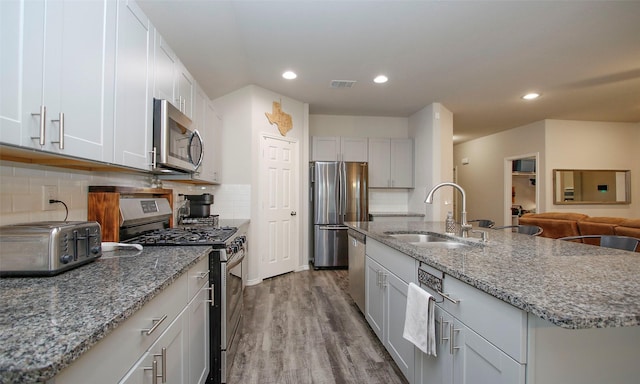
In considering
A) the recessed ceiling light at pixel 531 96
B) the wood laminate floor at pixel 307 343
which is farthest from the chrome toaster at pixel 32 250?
the recessed ceiling light at pixel 531 96

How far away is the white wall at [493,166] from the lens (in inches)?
229

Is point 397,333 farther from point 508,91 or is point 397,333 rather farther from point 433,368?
point 508,91

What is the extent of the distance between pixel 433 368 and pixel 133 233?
1882 mm

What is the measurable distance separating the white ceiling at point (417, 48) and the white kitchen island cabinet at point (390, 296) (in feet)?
6.30

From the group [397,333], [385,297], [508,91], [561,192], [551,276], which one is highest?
[508,91]

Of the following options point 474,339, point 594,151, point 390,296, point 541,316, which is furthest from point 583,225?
point 541,316

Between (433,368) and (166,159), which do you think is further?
(166,159)

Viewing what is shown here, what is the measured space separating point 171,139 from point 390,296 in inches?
70.3

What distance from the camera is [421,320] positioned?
54.8 inches

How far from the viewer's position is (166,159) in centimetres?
183

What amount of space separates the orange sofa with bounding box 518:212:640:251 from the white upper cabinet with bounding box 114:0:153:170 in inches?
172

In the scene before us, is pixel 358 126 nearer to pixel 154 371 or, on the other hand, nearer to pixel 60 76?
pixel 60 76

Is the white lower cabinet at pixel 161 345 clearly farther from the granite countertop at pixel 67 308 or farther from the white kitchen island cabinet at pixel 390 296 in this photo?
the white kitchen island cabinet at pixel 390 296

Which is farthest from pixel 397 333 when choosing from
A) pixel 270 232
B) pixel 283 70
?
pixel 283 70
